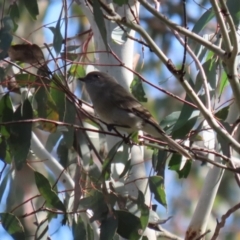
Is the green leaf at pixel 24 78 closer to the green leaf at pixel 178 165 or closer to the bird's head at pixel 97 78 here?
the bird's head at pixel 97 78

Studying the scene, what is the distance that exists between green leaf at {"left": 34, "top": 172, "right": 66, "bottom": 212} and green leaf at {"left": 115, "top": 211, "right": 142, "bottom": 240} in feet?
0.77

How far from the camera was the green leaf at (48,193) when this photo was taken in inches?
101

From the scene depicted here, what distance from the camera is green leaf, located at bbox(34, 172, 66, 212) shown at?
2572 mm

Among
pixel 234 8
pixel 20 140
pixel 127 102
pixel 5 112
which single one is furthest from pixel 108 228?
pixel 234 8

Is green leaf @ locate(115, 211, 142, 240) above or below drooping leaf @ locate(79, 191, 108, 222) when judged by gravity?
below

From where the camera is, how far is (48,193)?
259 cm

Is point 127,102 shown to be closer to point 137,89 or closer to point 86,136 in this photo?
point 137,89

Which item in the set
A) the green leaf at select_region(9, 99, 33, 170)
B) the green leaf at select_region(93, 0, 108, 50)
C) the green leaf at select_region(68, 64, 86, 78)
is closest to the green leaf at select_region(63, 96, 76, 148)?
the green leaf at select_region(9, 99, 33, 170)

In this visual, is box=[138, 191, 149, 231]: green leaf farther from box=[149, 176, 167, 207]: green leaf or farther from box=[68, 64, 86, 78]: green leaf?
box=[68, 64, 86, 78]: green leaf

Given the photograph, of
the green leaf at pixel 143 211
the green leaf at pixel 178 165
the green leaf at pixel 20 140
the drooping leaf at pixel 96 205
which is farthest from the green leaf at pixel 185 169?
the green leaf at pixel 20 140

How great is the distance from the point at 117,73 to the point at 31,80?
1.52ft

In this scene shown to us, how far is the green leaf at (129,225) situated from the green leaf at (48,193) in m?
0.24

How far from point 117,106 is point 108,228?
786mm

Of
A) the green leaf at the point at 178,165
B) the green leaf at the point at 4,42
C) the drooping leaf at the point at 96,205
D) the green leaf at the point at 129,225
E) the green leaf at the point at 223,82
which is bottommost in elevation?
the green leaf at the point at 129,225
